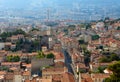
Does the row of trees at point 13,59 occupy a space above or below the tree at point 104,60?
below

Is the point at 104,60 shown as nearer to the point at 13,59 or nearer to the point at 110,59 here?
the point at 110,59

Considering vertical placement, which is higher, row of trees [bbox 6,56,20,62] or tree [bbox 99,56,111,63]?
tree [bbox 99,56,111,63]

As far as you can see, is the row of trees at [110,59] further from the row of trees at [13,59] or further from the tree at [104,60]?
the row of trees at [13,59]

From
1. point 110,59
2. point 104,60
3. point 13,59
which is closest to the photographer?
point 104,60

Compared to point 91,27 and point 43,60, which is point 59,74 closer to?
point 43,60

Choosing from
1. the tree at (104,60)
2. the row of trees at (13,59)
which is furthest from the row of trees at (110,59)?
the row of trees at (13,59)

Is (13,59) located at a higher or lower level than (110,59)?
lower

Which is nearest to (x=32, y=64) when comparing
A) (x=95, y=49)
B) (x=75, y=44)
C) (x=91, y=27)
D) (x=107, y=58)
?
(x=107, y=58)

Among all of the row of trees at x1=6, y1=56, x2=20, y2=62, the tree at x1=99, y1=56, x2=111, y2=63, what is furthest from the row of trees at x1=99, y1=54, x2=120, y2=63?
the row of trees at x1=6, y1=56, x2=20, y2=62

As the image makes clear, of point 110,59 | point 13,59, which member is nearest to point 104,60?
point 110,59

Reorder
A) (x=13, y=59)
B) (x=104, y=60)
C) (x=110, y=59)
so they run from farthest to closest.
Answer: (x=13, y=59) < (x=110, y=59) < (x=104, y=60)

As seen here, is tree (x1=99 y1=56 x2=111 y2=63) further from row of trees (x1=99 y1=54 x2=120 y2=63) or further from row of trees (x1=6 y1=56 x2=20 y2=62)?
row of trees (x1=6 y1=56 x2=20 y2=62)
